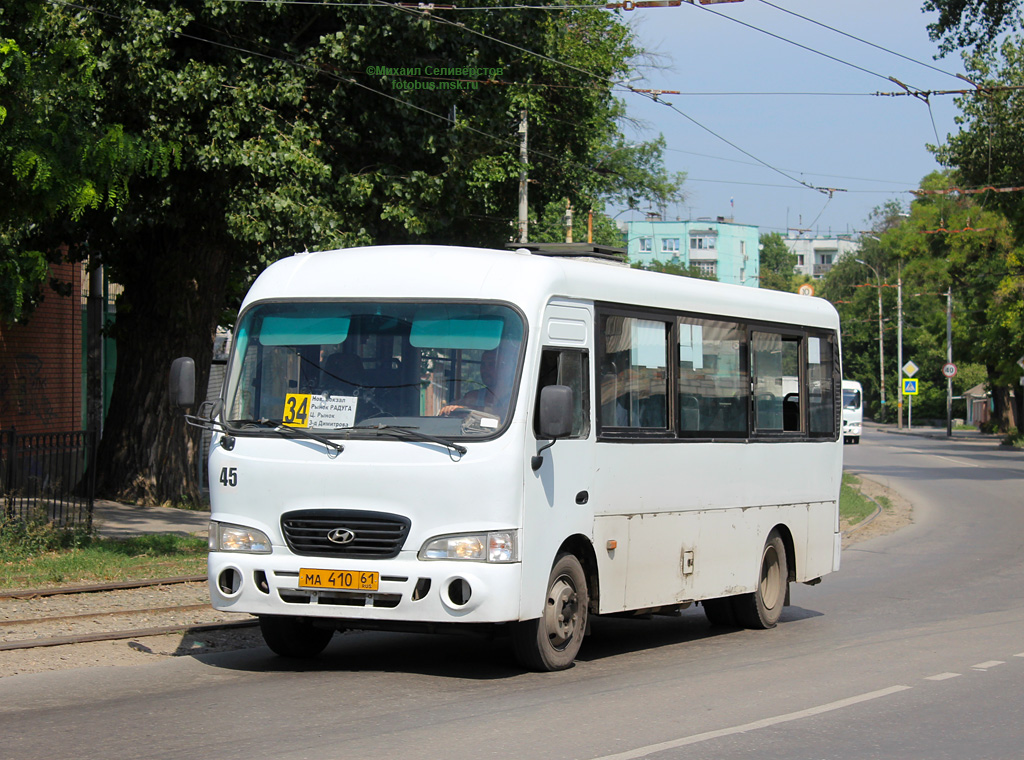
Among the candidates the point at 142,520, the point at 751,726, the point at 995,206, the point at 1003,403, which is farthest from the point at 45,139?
the point at 1003,403

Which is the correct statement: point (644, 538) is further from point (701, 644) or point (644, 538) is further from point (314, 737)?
point (314, 737)

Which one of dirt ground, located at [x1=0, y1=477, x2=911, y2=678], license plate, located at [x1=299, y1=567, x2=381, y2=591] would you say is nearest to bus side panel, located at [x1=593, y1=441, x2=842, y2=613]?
license plate, located at [x1=299, y1=567, x2=381, y2=591]

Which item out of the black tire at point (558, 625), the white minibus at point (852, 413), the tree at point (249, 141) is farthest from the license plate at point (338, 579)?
the white minibus at point (852, 413)

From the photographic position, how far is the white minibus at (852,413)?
59.1 m

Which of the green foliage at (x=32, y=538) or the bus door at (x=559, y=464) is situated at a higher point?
the bus door at (x=559, y=464)

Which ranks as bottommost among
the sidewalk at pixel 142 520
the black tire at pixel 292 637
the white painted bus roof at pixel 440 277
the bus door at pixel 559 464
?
the black tire at pixel 292 637

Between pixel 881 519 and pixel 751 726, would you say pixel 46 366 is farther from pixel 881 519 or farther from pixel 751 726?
pixel 751 726

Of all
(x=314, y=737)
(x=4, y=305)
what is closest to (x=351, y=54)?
(x=4, y=305)

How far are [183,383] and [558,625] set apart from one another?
113 inches

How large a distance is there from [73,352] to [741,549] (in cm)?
1705

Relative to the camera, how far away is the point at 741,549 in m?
11.5

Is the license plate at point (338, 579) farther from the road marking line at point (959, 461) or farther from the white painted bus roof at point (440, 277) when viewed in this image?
the road marking line at point (959, 461)

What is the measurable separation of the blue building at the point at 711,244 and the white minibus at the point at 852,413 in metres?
79.3

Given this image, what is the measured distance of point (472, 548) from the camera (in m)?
8.44
